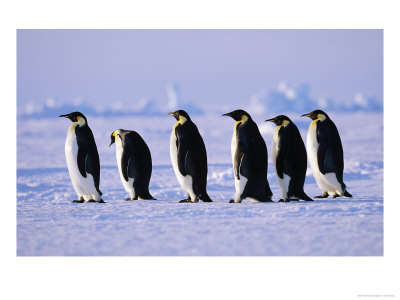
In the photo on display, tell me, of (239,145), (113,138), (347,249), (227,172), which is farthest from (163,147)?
(347,249)

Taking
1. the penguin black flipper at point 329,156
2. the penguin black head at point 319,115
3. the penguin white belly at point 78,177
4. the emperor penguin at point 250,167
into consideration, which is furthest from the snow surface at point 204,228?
the penguin black head at point 319,115

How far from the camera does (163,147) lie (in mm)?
13656

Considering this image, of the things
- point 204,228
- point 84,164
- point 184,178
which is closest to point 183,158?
point 184,178

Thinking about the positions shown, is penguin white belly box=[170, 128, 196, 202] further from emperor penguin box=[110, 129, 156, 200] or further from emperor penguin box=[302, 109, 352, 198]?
emperor penguin box=[302, 109, 352, 198]

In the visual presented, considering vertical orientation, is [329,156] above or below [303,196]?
above

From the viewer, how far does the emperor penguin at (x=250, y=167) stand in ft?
18.6

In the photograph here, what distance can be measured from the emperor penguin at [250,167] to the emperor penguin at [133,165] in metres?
1.19

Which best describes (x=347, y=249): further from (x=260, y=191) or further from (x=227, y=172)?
(x=227, y=172)

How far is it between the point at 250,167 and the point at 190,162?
26.6 inches

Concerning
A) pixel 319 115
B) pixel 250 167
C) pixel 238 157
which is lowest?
pixel 250 167

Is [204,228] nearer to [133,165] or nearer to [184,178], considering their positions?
A: [184,178]

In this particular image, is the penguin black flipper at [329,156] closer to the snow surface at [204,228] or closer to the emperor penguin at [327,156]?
the emperor penguin at [327,156]

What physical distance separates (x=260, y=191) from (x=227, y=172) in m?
4.86

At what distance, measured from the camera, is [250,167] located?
566cm
